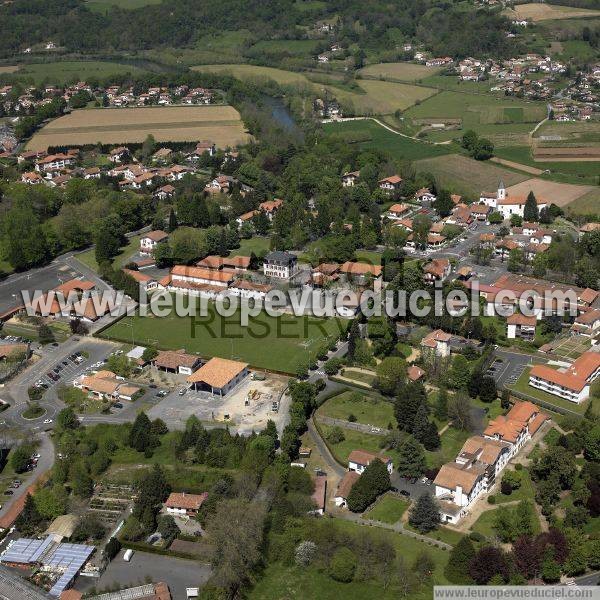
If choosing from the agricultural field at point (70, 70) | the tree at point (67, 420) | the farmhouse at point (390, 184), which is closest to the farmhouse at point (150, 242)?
the farmhouse at point (390, 184)

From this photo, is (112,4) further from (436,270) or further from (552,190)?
(436,270)

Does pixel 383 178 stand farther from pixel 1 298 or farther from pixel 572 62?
pixel 572 62

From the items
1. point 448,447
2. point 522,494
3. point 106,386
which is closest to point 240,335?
point 106,386

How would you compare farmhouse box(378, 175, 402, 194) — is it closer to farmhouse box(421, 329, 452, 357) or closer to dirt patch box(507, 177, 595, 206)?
dirt patch box(507, 177, 595, 206)

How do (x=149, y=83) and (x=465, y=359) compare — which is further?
(x=149, y=83)

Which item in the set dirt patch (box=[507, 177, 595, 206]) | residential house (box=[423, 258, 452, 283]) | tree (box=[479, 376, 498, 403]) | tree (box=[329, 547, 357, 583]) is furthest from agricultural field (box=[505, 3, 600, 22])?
tree (box=[329, 547, 357, 583])

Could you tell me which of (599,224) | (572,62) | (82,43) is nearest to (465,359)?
(599,224)
